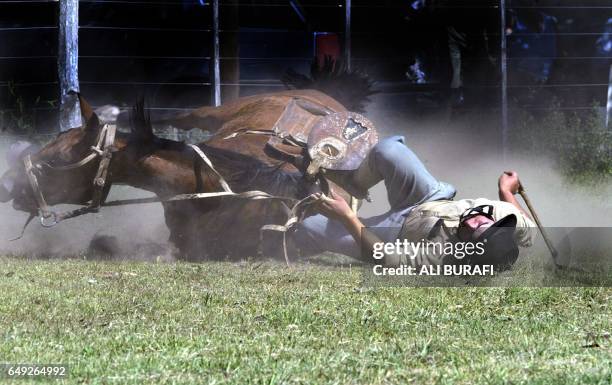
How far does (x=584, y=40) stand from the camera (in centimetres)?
1516

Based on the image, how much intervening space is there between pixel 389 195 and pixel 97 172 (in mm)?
2114

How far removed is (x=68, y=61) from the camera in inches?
520

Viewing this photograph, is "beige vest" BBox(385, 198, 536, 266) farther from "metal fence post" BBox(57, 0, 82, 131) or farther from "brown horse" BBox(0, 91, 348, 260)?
"metal fence post" BBox(57, 0, 82, 131)

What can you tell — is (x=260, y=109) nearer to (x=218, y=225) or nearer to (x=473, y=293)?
(x=218, y=225)

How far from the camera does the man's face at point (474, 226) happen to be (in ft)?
22.5

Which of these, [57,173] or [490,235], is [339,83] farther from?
[490,235]

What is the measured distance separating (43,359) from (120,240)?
177 inches

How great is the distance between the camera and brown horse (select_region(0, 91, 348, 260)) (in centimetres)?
797

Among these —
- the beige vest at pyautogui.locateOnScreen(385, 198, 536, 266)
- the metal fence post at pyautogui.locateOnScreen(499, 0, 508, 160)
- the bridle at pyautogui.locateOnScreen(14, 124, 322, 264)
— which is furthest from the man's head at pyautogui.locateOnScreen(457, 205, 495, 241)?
the metal fence post at pyautogui.locateOnScreen(499, 0, 508, 160)

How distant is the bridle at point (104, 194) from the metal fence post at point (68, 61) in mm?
5150

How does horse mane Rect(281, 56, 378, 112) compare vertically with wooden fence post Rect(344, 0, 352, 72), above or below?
below

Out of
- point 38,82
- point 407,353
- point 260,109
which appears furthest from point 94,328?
point 38,82

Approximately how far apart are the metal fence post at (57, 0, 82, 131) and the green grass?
6.17m

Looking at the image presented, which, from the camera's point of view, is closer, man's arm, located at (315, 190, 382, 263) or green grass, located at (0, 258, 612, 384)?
green grass, located at (0, 258, 612, 384)
